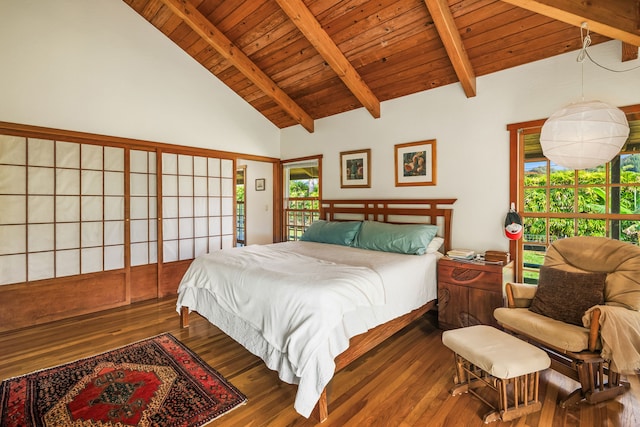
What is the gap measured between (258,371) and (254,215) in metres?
3.86

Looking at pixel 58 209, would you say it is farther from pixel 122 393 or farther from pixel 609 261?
pixel 609 261

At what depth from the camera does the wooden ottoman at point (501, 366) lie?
1.70 m

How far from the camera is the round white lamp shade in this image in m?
1.96

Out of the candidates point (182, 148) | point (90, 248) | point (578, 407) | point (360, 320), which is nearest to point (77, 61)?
point (182, 148)

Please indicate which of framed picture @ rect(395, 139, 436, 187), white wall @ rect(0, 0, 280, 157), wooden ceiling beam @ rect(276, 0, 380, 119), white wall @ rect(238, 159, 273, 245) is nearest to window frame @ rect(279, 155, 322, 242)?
white wall @ rect(238, 159, 273, 245)

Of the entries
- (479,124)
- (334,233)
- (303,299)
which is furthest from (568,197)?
(303,299)

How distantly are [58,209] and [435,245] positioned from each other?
4153mm

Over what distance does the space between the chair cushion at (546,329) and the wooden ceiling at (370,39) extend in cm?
196

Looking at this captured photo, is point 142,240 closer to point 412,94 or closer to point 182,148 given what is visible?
point 182,148

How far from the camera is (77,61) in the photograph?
11.2 feet

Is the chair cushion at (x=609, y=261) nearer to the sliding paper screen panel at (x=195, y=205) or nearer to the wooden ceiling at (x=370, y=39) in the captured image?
the wooden ceiling at (x=370, y=39)

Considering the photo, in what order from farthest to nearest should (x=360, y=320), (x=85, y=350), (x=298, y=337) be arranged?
(x=85, y=350), (x=360, y=320), (x=298, y=337)

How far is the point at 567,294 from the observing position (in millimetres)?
2145

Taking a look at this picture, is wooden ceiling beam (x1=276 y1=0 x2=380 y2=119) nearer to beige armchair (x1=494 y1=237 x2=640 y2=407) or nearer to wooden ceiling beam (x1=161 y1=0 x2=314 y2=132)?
wooden ceiling beam (x1=161 y1=0 x2=314 y2=132)
